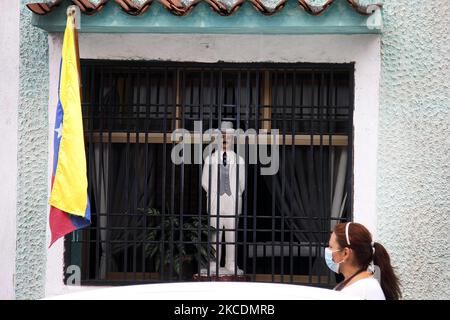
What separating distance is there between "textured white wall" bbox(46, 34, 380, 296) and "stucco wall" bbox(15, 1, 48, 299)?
9 cm

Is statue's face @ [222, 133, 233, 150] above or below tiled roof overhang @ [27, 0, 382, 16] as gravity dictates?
below

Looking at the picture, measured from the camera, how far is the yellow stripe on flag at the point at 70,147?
656 cm

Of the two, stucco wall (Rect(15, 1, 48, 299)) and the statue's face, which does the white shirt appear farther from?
stucco wall (Rect(15, 1, 48, 299))

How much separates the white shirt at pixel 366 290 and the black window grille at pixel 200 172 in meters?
2.67

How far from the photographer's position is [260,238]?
23.5 feet

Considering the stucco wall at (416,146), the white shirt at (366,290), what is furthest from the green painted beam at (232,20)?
the white shirt at (366,290)

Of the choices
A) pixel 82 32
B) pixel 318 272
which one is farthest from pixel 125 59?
pixel 318 272

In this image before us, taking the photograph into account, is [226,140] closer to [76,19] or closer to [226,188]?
[226,188]

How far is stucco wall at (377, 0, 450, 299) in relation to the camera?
687 centimetres

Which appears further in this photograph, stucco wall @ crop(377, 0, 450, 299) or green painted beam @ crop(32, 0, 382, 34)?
stucco wall @ crop(377, 0, 450, 299)

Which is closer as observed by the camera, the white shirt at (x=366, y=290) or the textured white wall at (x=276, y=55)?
the white shirt at (x=366, y=290)

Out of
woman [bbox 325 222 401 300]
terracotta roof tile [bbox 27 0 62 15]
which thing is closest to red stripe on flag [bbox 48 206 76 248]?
terracotta roof tile [bbox 27 0 62 15]

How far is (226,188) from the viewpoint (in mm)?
7137

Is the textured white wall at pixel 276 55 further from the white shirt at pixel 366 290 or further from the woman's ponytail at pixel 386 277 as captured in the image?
the white shirt at pixel 366 290
